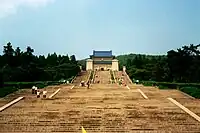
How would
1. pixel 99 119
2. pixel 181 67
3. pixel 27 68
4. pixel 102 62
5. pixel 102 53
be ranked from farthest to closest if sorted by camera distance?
pixel 102 53 < pixel 102 62 < pixel 181 67 < pixel 27 68 < pixel 99 119

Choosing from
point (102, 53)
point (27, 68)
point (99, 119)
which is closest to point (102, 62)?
point (102, 53)

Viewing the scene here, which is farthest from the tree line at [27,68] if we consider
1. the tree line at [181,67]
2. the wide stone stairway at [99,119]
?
the wide stone stairway at [99,119]

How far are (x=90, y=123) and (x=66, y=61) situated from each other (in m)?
57.4

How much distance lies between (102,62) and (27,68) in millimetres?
39564

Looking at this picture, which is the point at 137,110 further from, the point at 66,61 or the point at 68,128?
the point at 66,61

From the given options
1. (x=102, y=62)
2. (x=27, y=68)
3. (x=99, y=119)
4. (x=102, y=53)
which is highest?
(x=102, y=53)

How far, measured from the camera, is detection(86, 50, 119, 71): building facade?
75925 mm

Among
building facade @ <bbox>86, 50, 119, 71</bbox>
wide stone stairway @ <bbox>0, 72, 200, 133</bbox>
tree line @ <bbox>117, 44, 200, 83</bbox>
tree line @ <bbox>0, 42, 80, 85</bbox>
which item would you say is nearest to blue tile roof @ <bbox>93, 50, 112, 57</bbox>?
building facade @ <bbox>86, 50, 119, 71</bbox>

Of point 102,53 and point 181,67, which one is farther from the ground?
point 102,53

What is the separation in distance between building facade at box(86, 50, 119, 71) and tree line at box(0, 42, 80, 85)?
9254mm

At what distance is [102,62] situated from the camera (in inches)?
3125

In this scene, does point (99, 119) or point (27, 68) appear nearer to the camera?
point (99, 119)

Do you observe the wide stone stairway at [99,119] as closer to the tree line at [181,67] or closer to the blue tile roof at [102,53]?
the tree line at [181,67]

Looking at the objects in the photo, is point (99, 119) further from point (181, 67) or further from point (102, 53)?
point (102, 53)
